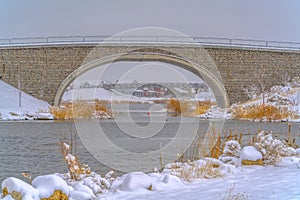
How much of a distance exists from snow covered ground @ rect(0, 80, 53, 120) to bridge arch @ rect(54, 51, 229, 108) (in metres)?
1.61

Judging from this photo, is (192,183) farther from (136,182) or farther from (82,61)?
(82,61)

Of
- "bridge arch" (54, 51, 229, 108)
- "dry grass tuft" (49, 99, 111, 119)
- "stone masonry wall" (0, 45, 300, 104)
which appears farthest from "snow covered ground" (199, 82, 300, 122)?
"dry grass tuft" (49, 99, 111, 119)

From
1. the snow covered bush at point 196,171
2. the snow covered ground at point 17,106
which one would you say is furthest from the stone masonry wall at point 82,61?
the snow covered bush at point 196,171

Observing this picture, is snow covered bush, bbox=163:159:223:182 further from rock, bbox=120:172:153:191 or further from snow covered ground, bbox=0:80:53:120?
snow covered ground, bbox=0:80:53:120

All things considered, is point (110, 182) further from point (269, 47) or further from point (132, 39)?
point (269, 47)

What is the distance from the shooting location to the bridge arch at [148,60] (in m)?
24.6

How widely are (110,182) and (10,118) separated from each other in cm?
1655

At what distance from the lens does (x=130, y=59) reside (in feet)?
86.5

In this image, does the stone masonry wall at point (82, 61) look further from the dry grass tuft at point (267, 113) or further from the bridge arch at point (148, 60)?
the dry grass tuft at point (267, 113)

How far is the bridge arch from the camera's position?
24.6 metres

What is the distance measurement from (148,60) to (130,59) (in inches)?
52.5

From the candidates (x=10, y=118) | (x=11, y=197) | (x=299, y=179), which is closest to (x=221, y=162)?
(x=299, y=179)

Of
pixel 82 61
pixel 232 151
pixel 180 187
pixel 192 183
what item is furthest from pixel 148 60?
pixel 180 187

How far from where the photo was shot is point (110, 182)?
14.5ft
